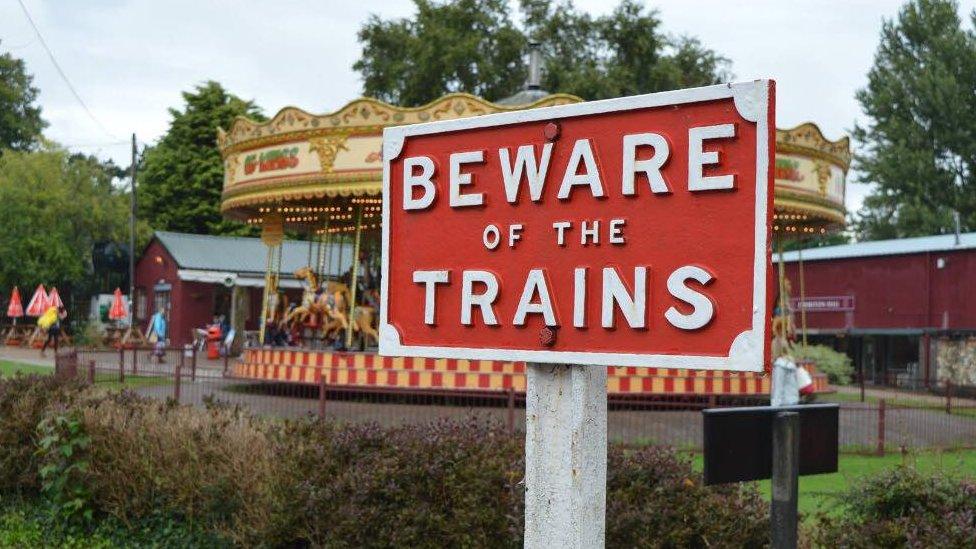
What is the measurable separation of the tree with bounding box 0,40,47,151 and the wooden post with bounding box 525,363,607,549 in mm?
71052

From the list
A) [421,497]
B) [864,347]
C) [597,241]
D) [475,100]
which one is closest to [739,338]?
[597,241]

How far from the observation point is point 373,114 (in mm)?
19938

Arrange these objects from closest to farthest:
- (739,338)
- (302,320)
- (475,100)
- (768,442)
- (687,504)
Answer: (739,338), (768,442), (687,504), (475,100), (302,320)

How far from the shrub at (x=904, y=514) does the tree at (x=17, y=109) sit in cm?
6959

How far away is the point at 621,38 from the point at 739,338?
46922mm

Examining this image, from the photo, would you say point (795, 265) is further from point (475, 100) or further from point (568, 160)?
point (568, 160)

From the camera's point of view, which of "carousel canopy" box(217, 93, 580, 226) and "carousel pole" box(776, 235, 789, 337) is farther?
"carousel pole" box(776, 235, 789, 337)

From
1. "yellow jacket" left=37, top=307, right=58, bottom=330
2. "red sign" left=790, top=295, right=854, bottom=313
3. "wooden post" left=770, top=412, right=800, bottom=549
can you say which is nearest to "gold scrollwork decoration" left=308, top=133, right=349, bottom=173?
"wooden post" left=770, top=412, right=800, bottom=549

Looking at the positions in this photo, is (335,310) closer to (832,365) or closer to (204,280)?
(832,365)

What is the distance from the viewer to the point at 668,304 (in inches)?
133

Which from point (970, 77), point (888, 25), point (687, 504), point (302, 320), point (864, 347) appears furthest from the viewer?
point (888, 25)

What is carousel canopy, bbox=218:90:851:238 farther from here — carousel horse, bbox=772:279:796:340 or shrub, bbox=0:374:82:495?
shrub, bbox=0:374:82:495

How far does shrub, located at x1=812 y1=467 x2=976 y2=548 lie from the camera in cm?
548

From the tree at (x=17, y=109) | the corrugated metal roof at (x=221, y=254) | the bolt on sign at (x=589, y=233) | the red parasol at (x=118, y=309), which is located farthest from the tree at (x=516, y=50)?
the bolt on sign at (x=589, y=233)
